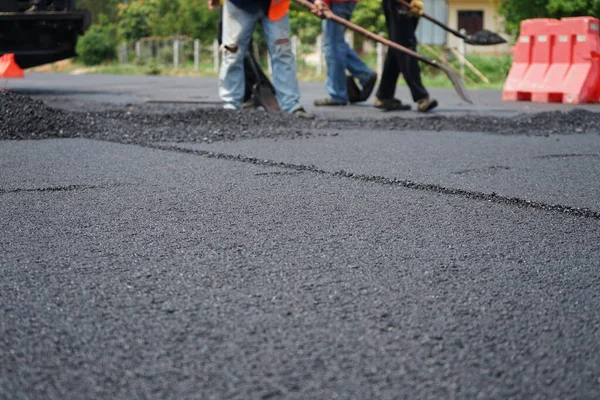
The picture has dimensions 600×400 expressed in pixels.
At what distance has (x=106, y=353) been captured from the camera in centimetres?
192

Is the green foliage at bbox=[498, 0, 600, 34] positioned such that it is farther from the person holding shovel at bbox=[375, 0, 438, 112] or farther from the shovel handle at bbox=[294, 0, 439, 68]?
the shovel handle at bbox=[294, 0, 439, 68]

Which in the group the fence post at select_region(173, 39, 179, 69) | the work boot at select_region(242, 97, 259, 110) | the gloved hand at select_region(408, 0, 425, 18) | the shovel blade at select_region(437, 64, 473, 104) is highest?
the gloved hand at select_region(408, 0, 425, 18)

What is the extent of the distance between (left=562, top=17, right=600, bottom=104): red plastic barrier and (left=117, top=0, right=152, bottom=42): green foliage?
A: 99.3ft

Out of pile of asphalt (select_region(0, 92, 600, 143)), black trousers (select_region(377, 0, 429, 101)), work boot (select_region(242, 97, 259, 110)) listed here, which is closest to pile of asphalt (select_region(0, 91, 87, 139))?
pile of asphalt (select_region(0, 92, 600, 143))

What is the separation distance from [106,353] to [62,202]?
6.62ft

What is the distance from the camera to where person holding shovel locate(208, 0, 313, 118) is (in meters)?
8.15

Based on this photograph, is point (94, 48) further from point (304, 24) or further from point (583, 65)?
point (583, 65)

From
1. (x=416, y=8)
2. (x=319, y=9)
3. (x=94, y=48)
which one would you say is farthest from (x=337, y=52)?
(x=94, y=48)

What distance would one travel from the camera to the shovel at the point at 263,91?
8.63 m

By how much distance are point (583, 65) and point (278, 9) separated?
4.66 metres

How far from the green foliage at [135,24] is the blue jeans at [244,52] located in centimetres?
3232

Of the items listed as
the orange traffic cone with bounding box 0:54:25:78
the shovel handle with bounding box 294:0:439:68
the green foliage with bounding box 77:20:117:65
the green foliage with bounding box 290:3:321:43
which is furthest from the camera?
the green foliage with bounding box 77:20:117:65

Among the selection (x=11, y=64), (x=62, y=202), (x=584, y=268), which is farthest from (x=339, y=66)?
(x=584, y=268)

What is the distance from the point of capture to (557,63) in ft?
37.9
